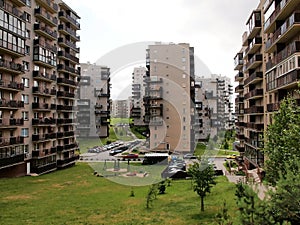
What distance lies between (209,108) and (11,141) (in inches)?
2859

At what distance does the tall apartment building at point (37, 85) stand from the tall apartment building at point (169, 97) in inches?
660

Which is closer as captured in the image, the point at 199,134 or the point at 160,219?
the point at 160,219

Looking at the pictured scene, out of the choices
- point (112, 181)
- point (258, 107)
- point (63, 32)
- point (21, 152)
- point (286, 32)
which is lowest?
point (112, 181)

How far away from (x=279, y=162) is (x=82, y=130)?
219 feet

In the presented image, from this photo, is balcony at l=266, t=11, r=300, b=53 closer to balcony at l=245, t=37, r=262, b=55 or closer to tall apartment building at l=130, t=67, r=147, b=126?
balcony at l=245, t=37, r=262, b=55

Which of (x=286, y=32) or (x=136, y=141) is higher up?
(x=286, y=32)

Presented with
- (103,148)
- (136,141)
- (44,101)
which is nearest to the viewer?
(44,101)

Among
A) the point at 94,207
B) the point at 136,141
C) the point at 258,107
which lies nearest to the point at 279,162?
the point at 94,207

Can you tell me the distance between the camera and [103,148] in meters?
66.6

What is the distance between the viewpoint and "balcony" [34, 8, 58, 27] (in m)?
35.8

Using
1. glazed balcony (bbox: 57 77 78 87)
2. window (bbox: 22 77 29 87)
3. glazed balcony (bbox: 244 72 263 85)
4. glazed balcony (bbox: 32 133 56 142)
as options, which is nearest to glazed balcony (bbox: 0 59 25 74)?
window (bbox: 22 77 29 87)

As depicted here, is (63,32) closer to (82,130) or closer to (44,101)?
(44,101)

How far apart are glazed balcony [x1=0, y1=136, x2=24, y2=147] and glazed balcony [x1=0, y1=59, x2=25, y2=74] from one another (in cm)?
673

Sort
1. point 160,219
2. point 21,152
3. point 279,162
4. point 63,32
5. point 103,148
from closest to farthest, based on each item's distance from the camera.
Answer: point 279,162 → point 160,219 → point 21,152 → point 63,32 → point 103,148
